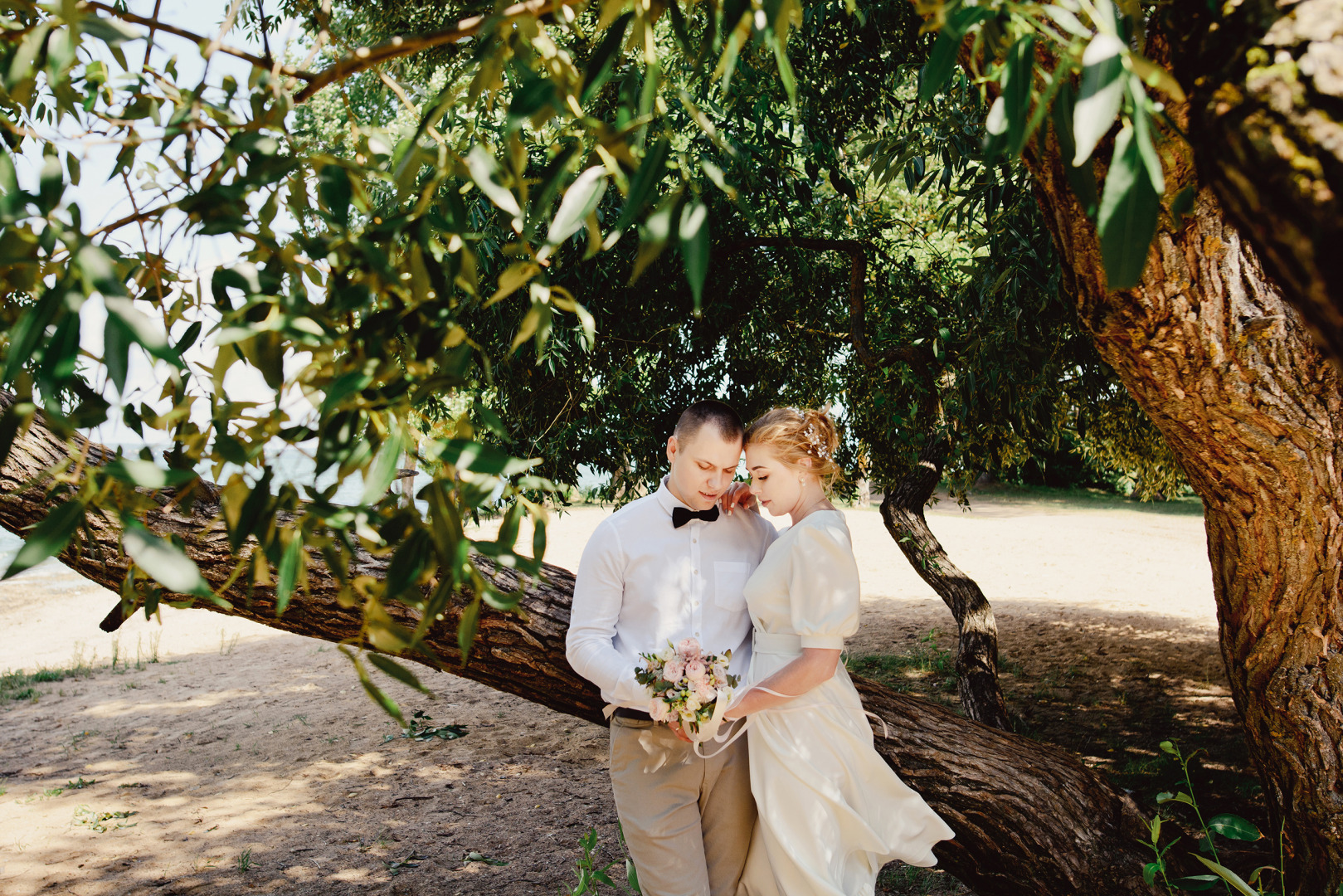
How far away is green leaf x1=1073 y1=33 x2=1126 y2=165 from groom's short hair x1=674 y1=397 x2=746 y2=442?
7.17ft

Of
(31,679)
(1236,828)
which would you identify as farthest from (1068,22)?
(31,679)

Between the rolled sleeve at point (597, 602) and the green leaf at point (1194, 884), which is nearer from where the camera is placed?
the rolled sleeve at point (597, 602)

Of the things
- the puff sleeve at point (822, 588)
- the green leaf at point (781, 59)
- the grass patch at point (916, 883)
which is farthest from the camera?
the grass patch at point (916, 883)

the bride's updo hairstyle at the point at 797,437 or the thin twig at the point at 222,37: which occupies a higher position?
the thin twig at the point at 222,37

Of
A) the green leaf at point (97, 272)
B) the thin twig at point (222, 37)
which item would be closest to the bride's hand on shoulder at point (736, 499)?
the thin twig at point (222, 37)

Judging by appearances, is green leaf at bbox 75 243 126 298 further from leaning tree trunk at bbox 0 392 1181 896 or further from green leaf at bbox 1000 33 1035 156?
leaning tree trunk at bbox 0 392 1181 896

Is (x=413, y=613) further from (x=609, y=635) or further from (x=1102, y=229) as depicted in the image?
(x=1102, y=229)

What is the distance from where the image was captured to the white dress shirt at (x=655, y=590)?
9.96ft

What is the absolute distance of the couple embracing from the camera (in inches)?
114

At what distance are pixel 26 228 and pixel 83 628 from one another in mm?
14422

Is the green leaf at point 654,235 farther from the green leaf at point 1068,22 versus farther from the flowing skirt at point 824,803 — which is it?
the flowing skirt at point 824,803

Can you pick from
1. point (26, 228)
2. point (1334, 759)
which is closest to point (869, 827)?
point (1334, 759)

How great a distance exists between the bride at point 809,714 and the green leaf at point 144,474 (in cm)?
211

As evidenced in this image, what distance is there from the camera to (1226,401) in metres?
2.70
